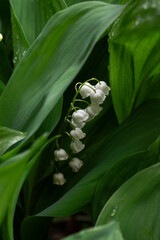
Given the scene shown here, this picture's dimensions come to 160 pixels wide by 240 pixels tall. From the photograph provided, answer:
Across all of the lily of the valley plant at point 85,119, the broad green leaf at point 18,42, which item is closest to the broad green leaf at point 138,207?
the lily of the valley plant at point 85,119

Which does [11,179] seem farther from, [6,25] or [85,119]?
[6,25]

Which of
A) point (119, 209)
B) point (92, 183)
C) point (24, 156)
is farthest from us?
point (92, 183)

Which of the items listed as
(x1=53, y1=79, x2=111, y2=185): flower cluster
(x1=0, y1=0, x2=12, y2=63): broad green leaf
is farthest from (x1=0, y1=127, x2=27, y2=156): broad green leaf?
(x1=0, y1=0, x2=12, y2=63): broad green leaf

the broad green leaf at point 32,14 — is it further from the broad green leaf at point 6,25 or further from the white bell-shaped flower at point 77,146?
the white bell-shaped flower at point 77,146

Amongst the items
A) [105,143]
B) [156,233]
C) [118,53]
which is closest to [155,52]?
[118,53]

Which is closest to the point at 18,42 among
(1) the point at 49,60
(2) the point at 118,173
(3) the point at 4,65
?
(3) the point at 4,65

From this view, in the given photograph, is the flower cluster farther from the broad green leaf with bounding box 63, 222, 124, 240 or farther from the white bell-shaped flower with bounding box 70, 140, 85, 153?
the broad green leaf with bounding box 63, 222, 124, 240

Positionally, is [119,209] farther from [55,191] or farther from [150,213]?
[55,191]
